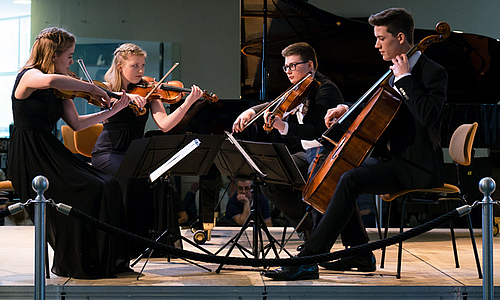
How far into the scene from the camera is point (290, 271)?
8.07ft

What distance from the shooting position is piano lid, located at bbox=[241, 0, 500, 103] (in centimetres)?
434

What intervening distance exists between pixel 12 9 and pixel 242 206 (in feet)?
15.1

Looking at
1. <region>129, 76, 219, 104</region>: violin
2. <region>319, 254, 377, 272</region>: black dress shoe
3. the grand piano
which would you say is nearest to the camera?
<region>319, 254, 377, 272</region>: black dress shoe

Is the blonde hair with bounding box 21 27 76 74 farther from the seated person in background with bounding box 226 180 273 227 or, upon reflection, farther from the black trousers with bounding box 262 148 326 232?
the seated person in background with bounding box 226 180 273 227

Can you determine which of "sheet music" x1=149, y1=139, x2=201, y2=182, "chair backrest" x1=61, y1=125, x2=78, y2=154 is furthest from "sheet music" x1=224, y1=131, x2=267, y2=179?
"chair backrest" x1=61, y1=125, x2=78, y2=154

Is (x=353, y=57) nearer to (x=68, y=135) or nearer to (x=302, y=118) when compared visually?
(x=302, y=118)

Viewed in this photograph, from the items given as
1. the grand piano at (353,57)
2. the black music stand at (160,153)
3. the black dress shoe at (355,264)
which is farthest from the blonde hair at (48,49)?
the grand piano at (353,57)

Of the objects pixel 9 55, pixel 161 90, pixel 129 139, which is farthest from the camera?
pixel 9 55

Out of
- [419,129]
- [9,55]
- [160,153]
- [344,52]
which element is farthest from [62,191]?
[9,55]

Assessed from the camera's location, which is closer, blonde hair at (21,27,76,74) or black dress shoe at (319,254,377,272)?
blonde hair at (21,27,76,74)

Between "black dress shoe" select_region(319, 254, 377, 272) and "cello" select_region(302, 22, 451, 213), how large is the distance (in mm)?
321

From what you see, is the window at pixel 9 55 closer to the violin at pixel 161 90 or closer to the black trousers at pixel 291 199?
the violin at pixel 161 90

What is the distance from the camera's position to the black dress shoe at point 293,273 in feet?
8.04

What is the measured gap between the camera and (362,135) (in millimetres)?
2414
